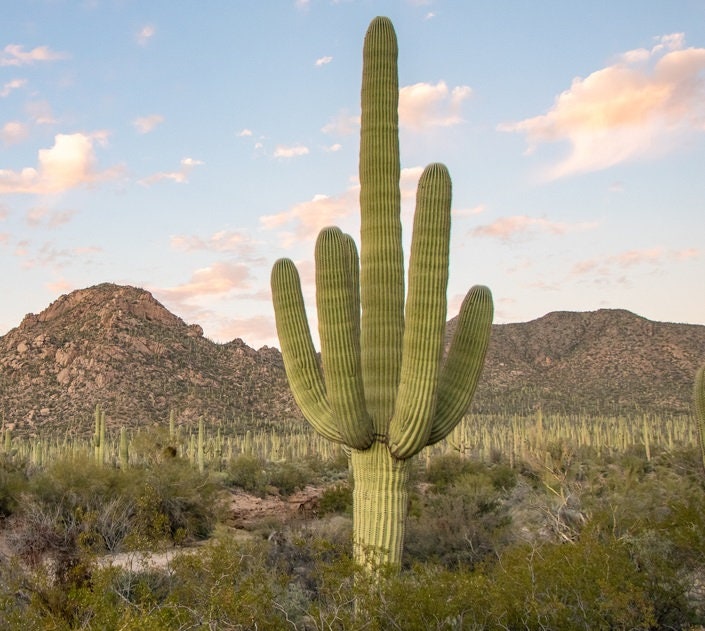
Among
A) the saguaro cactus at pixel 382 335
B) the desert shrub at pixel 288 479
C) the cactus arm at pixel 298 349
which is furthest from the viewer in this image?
the desert shrub at pixel 288 479

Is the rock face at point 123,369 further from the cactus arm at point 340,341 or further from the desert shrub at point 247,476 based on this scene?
the cactus arm at point 340,341

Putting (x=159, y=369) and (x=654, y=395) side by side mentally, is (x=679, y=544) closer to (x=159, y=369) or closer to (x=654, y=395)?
(x=159, y=369)

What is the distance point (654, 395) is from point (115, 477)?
4648 cm

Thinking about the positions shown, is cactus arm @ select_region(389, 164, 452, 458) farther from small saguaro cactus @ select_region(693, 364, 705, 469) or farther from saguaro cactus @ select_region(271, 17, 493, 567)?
small saguaro cactus @ select_region(693, 364, 705, 469)

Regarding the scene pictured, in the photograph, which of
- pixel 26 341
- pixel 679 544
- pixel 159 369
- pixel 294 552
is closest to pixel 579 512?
pixel 679 544

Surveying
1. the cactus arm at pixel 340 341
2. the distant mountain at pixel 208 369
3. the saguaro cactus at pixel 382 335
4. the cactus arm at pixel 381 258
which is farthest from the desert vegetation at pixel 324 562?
the distant mountain at pixel 208 369

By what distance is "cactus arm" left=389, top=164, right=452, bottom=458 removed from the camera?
811cm

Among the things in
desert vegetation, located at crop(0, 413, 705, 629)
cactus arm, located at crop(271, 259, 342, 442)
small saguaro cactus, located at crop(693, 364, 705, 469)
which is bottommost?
desert vegetation, located at crop(0, 413, 705, 629)

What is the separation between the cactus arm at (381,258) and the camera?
8.71 metres

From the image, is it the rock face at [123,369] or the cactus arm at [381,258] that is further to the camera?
the rock face at [123,369]

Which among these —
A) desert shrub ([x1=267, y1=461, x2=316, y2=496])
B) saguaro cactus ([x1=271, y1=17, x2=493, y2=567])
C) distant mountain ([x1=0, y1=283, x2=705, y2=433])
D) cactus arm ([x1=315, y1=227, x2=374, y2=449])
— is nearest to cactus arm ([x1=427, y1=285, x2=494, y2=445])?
saguaro cactus ([x1=271, y1=17, x2=493, y2=567])

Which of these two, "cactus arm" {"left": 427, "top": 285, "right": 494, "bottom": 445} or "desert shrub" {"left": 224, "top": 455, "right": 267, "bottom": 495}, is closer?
"cactus arm" {"left": 427, "top": 285, "right": 494, "bottom": 445}

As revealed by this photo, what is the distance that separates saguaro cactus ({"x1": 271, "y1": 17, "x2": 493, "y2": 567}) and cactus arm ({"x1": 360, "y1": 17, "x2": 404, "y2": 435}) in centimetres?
1

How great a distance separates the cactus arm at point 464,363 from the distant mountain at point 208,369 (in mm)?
35339
